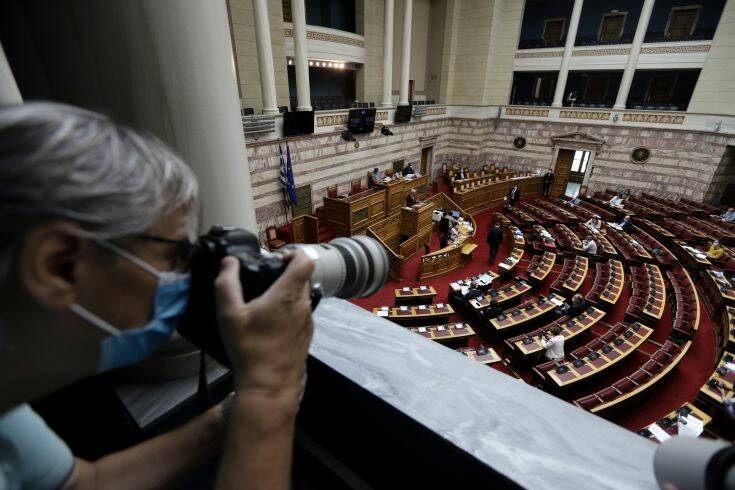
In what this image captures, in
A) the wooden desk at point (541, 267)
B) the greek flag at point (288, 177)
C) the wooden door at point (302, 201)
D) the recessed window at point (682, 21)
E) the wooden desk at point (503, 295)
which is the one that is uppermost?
the recessed window at point (682, 21)

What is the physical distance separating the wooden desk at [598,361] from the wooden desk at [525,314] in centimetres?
114

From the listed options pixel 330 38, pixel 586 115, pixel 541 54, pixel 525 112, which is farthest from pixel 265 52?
pixel 586 115

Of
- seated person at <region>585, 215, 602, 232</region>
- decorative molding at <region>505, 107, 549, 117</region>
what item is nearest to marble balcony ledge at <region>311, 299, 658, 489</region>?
seated person at <region>585, 215, 602, 232</region>

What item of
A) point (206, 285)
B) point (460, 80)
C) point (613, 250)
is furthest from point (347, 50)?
point (206, 285)

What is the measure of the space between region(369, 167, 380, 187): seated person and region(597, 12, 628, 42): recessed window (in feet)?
39.2

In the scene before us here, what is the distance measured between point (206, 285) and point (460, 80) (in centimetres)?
1859

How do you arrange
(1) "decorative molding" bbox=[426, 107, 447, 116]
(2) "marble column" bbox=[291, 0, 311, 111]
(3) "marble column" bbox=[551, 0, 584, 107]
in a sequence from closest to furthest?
(2) "marble column" bbox=[291, 0, 311, 111], (3) "marble column" bbox=[551, 0, 584, 107], (1) "decorative molding" bbox=[426, 107, 447, 116]

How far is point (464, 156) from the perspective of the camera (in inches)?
690

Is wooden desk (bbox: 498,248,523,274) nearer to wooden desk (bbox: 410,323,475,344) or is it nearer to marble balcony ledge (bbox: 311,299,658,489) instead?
wooden desk (bbox: 410,323,475,344)

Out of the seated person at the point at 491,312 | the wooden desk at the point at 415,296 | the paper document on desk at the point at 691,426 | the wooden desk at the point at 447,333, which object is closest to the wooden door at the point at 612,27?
the seated person at the point at 491,312

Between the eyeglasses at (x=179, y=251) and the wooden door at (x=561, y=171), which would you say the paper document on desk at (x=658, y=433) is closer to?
the eyeglasses at (x=179, y=251)

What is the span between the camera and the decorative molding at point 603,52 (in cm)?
Result: 1356

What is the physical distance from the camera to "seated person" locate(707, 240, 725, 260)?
812 cm

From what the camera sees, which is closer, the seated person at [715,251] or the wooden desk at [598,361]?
the wooden desk at [598,361]
